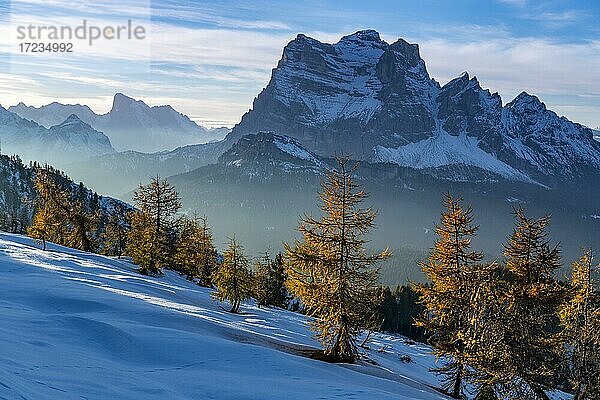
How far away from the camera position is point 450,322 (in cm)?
2433

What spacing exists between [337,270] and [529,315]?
8850mm

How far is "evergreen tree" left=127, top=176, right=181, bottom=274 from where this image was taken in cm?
4559

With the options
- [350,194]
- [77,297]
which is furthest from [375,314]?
[77,297]

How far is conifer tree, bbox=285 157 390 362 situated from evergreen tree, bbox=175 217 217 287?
3583 cm

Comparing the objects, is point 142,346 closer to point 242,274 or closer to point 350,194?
point 350,194

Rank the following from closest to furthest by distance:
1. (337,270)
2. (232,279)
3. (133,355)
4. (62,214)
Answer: (133,355), (337,270), (232,279), (62,214)

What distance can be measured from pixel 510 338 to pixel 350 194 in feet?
35.1

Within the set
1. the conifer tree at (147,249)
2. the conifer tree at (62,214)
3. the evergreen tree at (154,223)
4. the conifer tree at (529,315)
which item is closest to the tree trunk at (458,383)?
the conifer tree at (529,315)

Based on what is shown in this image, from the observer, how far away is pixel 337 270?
74.9 ft

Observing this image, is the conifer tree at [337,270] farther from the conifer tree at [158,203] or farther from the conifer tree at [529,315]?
the conifer tree at [158,203]

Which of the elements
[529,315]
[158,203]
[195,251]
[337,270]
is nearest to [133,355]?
[337,270]

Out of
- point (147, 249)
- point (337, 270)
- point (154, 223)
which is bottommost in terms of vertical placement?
point (147, 249)

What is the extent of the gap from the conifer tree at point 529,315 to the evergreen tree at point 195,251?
127 ft

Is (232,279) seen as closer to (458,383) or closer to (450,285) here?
(450,285)
